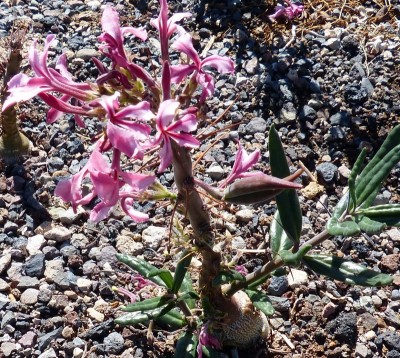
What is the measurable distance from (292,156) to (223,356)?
1038 mm

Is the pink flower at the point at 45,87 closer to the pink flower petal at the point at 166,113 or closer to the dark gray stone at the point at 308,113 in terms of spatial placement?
the pink flower petal at the point at 166,113

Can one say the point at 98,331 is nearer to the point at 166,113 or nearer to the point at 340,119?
the point at 166,113

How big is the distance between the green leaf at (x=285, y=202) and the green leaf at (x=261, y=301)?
0.95 feet

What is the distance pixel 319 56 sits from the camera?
10.6ft

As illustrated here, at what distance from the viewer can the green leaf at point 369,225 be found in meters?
1.60

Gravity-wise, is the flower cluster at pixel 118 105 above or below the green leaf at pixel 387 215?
above

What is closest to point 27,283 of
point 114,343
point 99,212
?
point 114,343

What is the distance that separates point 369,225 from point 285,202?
11.3 inches

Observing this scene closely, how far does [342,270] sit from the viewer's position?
5.90 ft

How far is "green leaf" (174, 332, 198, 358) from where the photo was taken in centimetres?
203

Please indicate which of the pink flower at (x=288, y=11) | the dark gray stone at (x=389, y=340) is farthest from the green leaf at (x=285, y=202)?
the pink flower at (x=288, y=11)

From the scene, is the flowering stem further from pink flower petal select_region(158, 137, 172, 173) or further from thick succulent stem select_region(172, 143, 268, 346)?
pink flower petal select_region(158, 137, 172, 173)

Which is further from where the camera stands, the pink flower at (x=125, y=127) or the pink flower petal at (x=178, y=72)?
the pink flower petal at (x=178, y=72)

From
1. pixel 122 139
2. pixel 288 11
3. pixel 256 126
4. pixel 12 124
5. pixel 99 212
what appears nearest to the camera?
pixel 122 139
